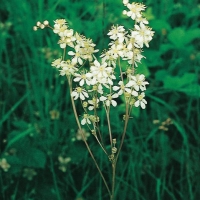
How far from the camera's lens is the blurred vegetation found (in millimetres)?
1625

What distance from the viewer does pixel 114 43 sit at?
1.11 metres

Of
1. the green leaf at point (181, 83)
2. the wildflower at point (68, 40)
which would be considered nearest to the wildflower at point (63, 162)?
the green leaf at point (181, 83)

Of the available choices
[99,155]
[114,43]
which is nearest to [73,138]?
[99,155]

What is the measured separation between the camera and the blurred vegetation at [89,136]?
162 centimetres

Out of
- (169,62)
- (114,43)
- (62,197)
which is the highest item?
(169,62)

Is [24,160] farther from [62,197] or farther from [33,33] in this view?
[33,33]

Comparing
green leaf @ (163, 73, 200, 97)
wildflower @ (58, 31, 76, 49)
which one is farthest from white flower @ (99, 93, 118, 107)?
green leaf @ (163, 73, 200, 97)

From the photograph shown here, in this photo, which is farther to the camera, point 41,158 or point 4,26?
point 4,26

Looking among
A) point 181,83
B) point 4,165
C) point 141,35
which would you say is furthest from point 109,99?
point 181,83

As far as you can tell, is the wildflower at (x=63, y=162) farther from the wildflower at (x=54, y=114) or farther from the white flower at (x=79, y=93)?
the white flower at (x=79, y=93)

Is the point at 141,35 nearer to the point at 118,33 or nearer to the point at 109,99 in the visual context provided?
the point at 118,33

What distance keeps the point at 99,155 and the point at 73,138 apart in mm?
108

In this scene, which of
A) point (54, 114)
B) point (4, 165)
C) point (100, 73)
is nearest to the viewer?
point (100, 73)

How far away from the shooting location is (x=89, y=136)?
1.83m
